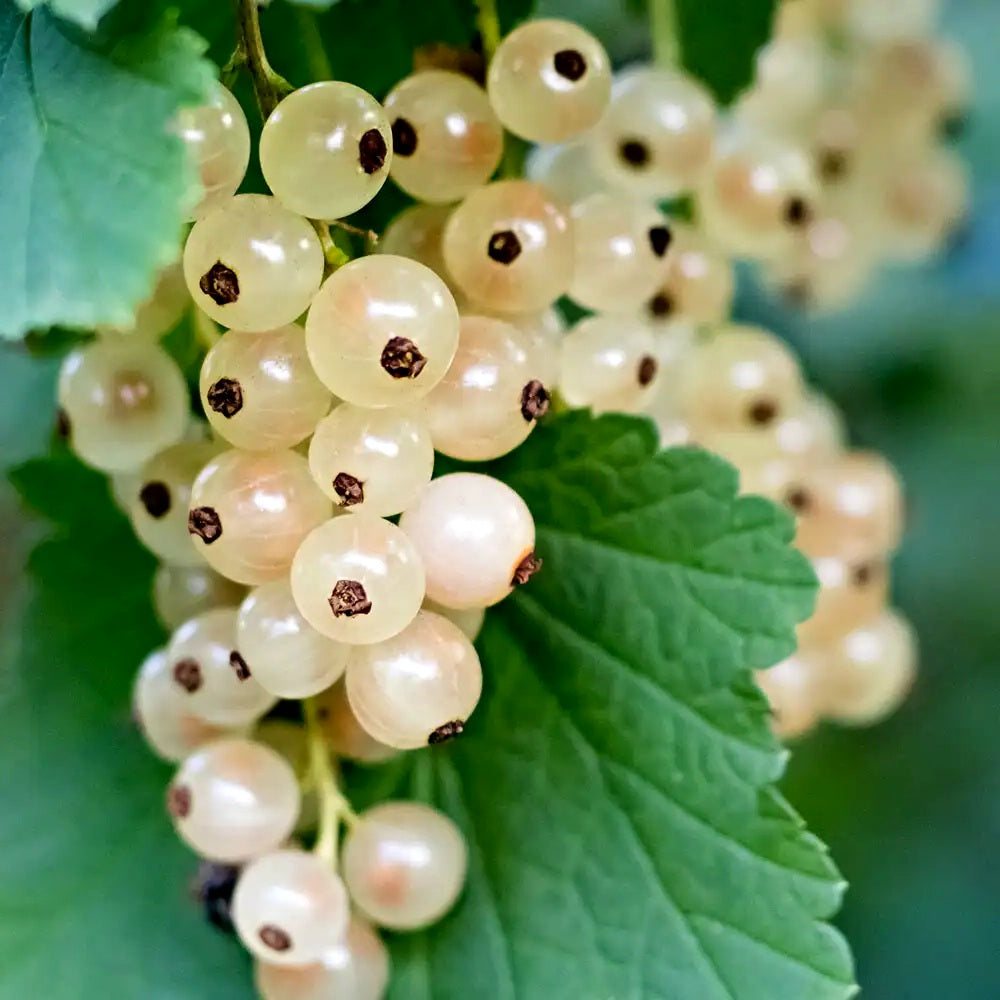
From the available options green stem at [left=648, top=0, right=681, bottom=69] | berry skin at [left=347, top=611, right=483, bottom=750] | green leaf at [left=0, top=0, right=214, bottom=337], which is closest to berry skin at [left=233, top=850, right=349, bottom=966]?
berry skin at [left=347, top=611, right=483, bottom=750]

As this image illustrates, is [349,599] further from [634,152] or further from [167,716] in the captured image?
[634,152]

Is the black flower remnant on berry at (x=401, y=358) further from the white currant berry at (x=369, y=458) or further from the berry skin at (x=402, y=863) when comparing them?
the berry skin at (x=402, y=863)

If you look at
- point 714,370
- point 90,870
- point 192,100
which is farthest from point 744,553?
point 90,870

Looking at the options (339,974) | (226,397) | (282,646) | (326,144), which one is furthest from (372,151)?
(339,974)

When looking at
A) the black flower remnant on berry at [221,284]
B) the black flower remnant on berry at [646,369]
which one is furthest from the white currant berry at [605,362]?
the black flower remnant on berry at [221,284]

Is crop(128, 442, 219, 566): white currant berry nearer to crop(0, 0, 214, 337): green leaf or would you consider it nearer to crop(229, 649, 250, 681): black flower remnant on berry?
crop(229, 649, 250, 681): black flower remnant on berry

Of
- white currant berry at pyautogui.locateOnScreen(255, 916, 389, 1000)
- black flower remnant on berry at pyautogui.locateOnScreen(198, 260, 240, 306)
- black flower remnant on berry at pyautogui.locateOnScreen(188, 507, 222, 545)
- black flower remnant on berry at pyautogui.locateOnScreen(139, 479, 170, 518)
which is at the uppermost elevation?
black flower remnant on berry at pyautogui.locateOnScreen(198, 260, 240, 306)
